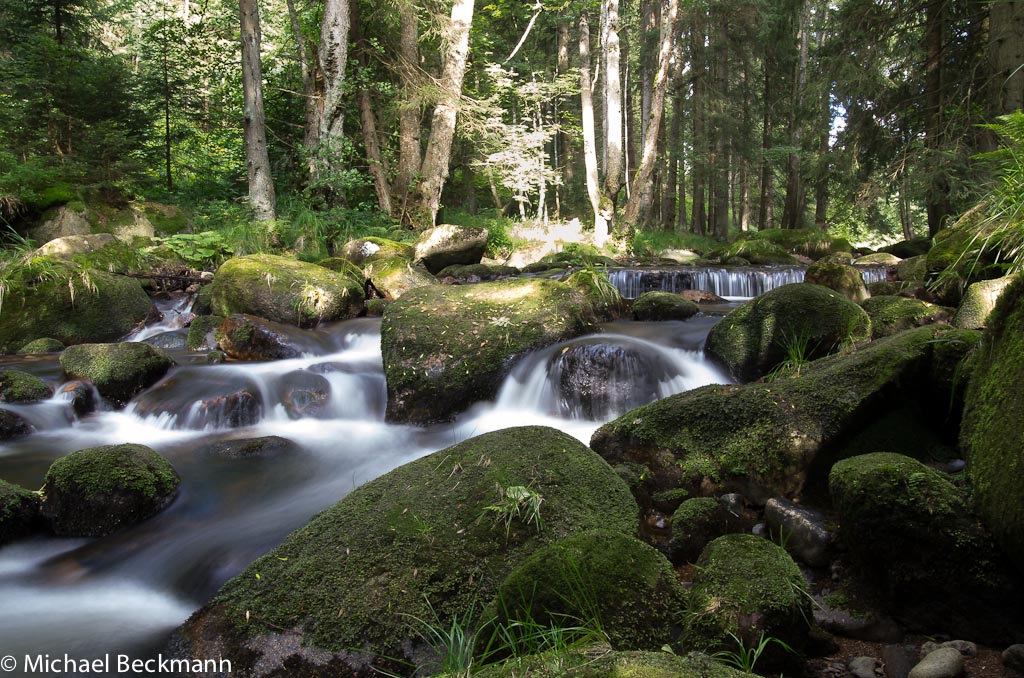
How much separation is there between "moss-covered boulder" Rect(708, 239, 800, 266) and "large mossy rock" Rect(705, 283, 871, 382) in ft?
32.8

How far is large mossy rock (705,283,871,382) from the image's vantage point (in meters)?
5.36

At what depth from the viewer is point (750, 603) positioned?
232 cm

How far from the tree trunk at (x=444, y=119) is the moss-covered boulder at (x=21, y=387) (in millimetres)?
9316

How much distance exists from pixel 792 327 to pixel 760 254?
1117 cm

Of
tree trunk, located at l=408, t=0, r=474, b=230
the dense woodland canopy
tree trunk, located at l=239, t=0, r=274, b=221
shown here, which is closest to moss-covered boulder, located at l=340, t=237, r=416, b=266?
the dense woodland canopy

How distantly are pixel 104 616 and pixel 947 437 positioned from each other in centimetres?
497

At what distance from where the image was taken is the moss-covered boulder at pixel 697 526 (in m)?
3.23

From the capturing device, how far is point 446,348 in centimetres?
605

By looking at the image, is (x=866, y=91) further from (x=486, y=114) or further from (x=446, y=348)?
(x=446, y=348)

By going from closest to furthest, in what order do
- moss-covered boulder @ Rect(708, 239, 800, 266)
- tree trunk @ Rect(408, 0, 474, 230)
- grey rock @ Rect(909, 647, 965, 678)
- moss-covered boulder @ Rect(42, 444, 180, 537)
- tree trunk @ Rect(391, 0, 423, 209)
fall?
grey rock @ Rect(909, 647, 965, 678), moss-covered boulder @ Rect(42, 444, 180, 537), tree trunk @ Rect(408, 0, 474, 230), tree trunk @ Rect(391, 0, 423, 209), moss-covered boulder @ Rect(708, 239, 800, 266)

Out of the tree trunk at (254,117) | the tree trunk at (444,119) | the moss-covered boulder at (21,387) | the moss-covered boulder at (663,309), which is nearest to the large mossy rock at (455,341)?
the moss-covered boulder at (663,309)

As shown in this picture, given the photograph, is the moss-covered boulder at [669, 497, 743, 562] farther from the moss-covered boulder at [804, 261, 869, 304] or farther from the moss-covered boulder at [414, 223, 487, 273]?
the moss-covered boulder at [414, 223, 487, 273]

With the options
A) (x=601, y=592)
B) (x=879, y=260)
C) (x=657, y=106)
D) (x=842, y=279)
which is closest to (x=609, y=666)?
(x=601, y=592)

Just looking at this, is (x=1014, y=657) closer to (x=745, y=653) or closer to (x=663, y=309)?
(x=745, y=653)
